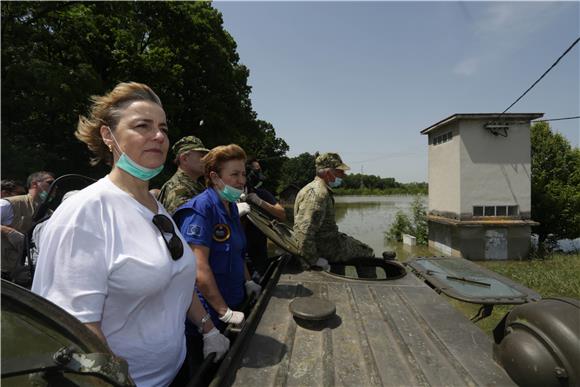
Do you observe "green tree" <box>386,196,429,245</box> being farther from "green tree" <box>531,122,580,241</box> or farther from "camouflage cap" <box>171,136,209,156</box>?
"camouflage cap" <box>171,136,209,156</box>

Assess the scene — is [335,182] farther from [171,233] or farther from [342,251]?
[171,233]

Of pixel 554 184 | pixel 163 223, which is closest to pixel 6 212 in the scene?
pixel 163 223

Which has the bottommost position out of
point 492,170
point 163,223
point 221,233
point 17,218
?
point 17,218

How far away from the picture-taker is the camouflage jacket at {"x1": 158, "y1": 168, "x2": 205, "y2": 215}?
11.0 feet

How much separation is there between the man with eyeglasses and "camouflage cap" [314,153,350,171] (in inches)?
142

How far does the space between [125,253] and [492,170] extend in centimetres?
1760

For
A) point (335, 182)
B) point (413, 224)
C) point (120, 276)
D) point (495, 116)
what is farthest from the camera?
point (413, 224)

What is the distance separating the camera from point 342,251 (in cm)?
443

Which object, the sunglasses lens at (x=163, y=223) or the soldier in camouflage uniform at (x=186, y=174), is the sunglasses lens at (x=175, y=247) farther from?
the soldier in camouflage uniform at (x=186, y=174)

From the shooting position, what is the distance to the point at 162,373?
57.1 inches

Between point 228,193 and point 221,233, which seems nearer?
point 221,233

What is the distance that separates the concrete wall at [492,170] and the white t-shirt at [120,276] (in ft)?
54.1

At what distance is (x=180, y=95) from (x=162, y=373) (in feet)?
68.9

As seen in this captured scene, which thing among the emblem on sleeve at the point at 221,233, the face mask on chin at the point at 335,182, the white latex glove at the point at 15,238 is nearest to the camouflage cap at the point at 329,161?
the face mask on chin at the point at 335,182
